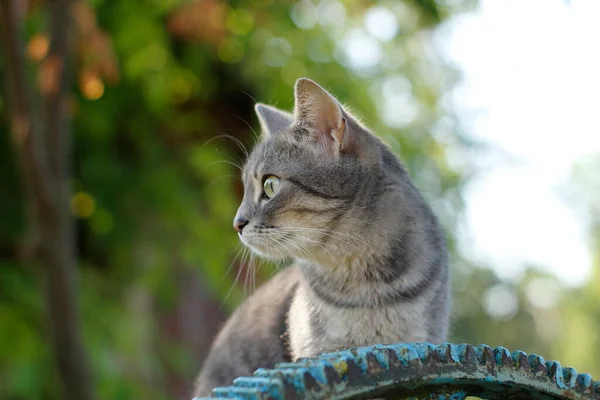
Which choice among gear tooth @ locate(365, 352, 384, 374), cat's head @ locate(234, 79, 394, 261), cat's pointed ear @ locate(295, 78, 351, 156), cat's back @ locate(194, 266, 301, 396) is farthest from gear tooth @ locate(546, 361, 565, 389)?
cat's back @ locate(194, 266, 301, 396)

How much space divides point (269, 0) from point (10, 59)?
149 centimetres

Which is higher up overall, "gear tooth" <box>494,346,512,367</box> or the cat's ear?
the cat's ear

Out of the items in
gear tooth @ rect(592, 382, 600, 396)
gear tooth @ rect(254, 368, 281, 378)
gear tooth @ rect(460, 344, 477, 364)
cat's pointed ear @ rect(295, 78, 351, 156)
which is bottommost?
gear tooth @ rect(254, 368, 281, 378)

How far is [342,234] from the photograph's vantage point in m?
2.04

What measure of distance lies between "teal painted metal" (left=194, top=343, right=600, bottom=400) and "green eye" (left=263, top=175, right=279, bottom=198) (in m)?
0.96

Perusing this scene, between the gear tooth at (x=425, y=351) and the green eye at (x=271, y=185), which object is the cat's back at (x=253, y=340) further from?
the gear tooth at (x=425, y=351)

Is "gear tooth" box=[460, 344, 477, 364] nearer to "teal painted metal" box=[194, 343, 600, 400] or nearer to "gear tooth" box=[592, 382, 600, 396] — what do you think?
"teal painted metal" box=[194, 343, 600, 400]

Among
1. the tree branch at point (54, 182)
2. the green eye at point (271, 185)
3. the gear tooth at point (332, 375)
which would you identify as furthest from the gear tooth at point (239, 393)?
the tree branch at point (54, 182)

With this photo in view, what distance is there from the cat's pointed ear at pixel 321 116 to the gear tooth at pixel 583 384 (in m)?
0.91

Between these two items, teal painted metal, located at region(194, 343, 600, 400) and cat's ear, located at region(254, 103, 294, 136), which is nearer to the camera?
teal painted metal, located at region(194, 343, 600, 400)

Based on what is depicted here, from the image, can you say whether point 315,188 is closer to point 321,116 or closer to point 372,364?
point 321,116

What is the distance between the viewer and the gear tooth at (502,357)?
126 cm

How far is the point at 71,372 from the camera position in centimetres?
368

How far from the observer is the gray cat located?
2.02 metres
